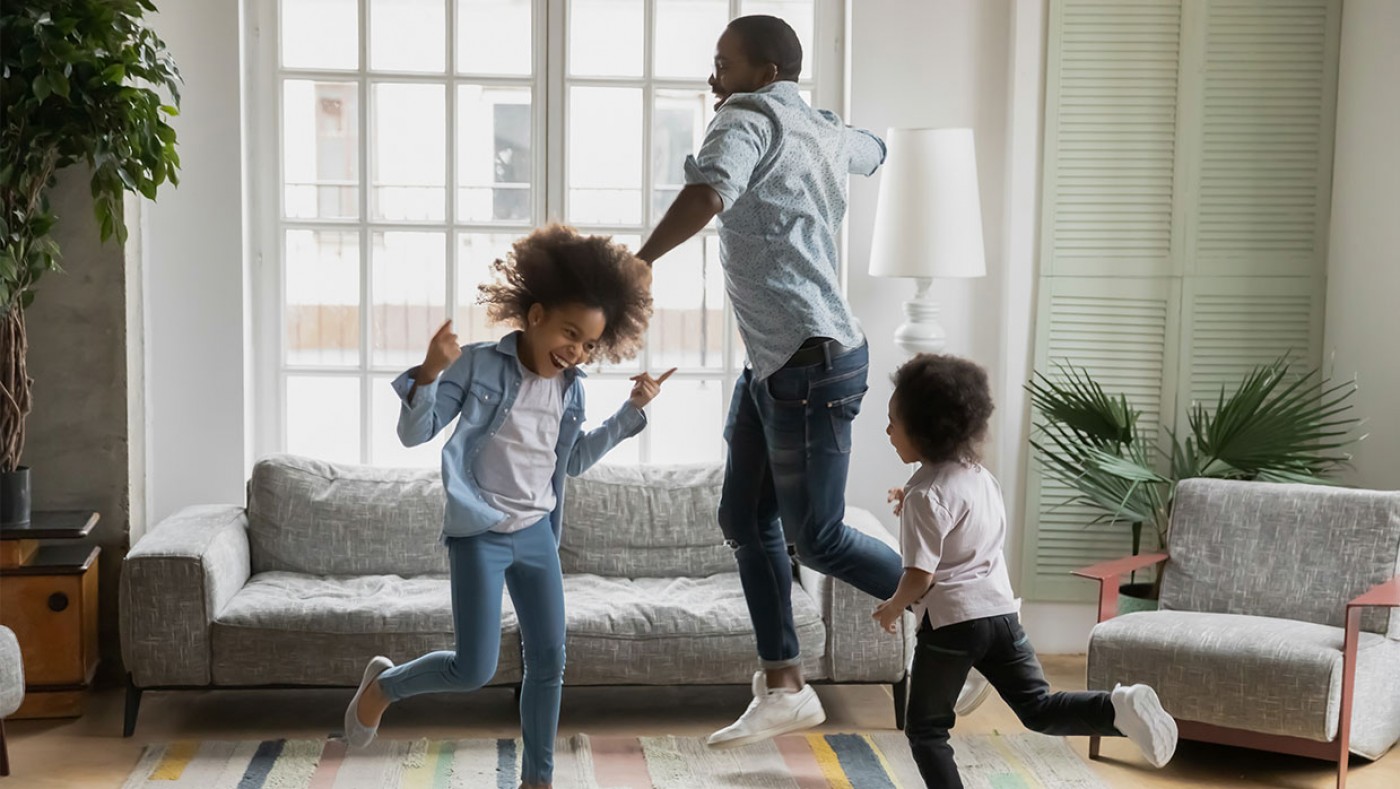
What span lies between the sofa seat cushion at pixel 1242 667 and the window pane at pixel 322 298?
245 centimetres

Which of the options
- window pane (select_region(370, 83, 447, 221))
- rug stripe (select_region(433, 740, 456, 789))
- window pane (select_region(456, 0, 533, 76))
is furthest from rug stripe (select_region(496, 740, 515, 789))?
window pane (select_region(456, 0, 533, 76))

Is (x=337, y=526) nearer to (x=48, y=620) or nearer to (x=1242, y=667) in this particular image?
(x=48, y=620)

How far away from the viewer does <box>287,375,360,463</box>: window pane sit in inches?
183

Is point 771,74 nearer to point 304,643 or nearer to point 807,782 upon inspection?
point 807,782

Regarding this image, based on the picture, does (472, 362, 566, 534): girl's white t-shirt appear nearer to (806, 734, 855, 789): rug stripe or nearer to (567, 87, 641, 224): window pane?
(806, 734, 855, 789): rug stripe

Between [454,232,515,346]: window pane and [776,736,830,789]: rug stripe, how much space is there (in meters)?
1.65

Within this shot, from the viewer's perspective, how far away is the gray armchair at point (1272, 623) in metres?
3.38

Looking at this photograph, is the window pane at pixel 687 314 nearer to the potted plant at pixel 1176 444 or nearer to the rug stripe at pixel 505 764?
the potted plant at pixel 1176 444

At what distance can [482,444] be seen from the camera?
2793 mm

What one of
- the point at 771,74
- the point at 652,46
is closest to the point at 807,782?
the point at 771,74

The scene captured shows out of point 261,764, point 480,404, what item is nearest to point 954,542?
point 480,404

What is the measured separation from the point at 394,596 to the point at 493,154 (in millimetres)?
1472

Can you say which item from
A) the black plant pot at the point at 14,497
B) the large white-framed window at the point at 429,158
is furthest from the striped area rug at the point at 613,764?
the large white-framed window at the point at 429,158

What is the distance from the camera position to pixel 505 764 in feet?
11.6
